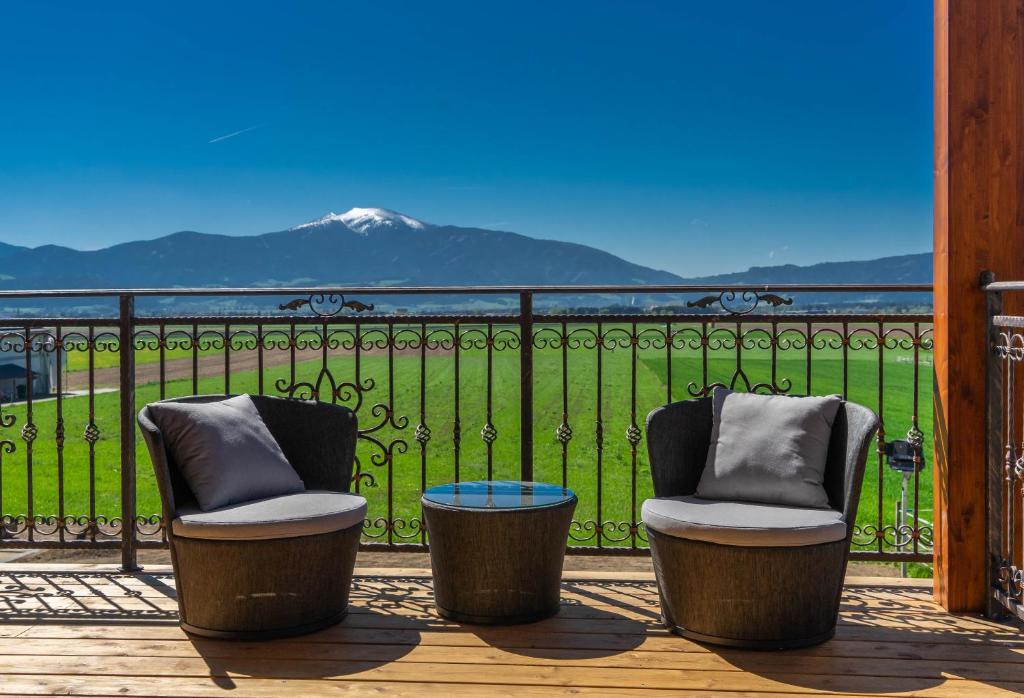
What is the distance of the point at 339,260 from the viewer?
339 feet

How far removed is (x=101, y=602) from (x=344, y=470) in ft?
3.56

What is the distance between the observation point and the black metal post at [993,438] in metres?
2.90

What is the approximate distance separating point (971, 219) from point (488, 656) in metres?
2.32

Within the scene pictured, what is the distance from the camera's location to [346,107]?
284 feet

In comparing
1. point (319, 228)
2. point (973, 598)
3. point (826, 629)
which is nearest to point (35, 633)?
point (826, 629)

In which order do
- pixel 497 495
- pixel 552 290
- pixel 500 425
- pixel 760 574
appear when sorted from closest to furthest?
1. pixel 760 574
2. pixel 497 495
3. pixel 552 290
4. pixel 500 425

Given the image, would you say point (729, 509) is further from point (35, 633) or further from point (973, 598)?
point (35, 633)

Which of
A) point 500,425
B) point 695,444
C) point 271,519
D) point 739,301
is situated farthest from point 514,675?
point 500,425

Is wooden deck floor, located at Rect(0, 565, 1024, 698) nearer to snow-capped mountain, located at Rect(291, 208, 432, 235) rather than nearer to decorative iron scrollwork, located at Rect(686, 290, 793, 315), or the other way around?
decorative iron scrollwork, located at Rect(686, 290, 793, 315)

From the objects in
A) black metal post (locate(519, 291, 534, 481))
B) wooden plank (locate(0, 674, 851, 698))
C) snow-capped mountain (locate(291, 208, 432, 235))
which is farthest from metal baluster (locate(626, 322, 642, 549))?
snow-capped mountain (locate(291, 208, 432, 235))

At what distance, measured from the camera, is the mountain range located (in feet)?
277

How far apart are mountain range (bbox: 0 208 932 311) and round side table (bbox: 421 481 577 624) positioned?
75249 mm

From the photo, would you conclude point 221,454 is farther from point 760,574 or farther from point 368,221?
point 368,221

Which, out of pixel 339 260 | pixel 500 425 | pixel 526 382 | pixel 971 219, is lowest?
pixel 500 425
